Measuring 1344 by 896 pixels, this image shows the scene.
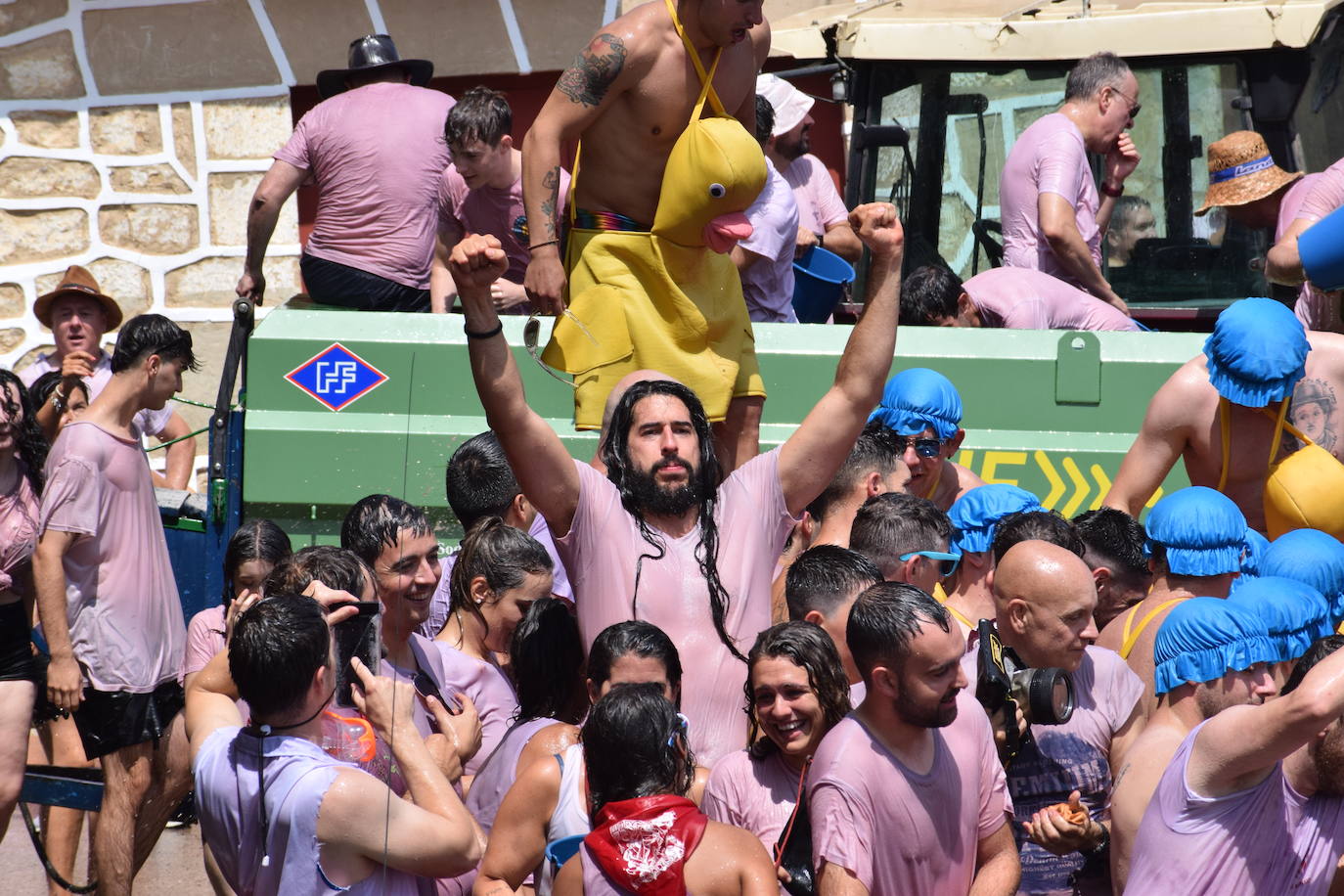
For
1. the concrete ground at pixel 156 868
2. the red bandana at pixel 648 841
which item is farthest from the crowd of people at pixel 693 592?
the concrete ground at pixel 156 868

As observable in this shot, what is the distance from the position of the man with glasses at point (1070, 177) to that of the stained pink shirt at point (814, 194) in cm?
87

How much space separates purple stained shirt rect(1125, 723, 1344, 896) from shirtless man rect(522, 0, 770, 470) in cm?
215

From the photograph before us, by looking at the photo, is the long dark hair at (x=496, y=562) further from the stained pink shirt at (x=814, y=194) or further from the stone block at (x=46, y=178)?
the stone block at (x=46, y=178)

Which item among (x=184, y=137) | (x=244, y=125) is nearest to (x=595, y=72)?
(x=244, y=125)

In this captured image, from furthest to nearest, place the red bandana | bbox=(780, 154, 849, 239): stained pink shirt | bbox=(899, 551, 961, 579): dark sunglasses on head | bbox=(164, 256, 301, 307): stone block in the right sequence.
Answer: bbox=(164, 256, 301, 307): stone block < bbox=(780, 154, 849, 239): stained pink shirt < bbox=(899, 551, 961, 579): dark sunglasses on head < the red bandana

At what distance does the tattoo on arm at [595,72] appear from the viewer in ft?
15.9

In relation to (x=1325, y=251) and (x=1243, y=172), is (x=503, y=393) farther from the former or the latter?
(x=1243, y=172)

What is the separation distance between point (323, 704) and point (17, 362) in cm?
760

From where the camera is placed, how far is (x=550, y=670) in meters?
3.98

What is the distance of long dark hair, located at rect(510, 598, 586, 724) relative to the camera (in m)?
3.95

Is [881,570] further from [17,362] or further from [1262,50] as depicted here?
[17,362]

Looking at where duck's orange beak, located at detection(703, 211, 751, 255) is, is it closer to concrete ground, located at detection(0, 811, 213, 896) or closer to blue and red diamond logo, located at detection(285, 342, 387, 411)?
blue and red diamond logo, located at detection(285, 342, 387, 411)

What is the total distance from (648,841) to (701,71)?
2.65 meters

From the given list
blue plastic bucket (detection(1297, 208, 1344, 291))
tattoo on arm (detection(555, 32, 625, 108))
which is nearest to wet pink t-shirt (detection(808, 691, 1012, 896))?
blue plastic bucket (detection(1297, 208, 1344, 291))
